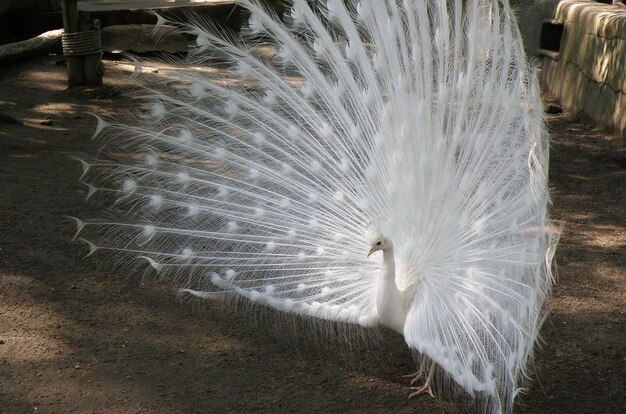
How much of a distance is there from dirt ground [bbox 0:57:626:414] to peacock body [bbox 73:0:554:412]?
0.25 meters

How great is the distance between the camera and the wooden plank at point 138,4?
11.2 metres

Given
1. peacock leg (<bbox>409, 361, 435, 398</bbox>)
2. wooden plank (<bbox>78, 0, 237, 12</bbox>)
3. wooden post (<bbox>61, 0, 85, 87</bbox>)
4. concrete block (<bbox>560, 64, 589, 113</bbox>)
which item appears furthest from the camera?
wooden plank (<bbox>78, 0, 237, 12</bbox>)

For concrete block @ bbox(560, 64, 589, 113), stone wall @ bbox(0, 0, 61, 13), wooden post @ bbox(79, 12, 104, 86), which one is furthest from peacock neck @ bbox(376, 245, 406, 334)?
stone wall @ bbox(0, 0, 61, 13)

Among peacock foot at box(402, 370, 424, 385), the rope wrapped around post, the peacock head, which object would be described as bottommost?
peacock foot at box(402, 370, 424, 385)

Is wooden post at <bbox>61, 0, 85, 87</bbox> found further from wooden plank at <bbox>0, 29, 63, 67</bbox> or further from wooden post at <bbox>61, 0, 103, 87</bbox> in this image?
wooden plank at <bbox>0, 29, 63, 67</bbox>

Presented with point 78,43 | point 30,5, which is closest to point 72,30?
point 78,43

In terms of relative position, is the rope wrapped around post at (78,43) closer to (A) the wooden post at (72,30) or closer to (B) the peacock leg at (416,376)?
(A) the wooden post at (72,30)

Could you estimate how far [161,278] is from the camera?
462 centimetres

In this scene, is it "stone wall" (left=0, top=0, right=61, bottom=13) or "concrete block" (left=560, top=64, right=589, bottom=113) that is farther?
"stone wall" (left=0, top=0, right=61, bottom=13)

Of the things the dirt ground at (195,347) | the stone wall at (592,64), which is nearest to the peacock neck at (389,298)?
the dirt ground at (195,347)

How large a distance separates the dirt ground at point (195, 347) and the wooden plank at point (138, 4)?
5.88m

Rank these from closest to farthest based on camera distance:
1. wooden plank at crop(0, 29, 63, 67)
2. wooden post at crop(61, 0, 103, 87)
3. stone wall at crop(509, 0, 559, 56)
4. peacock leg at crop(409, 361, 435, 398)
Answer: peacock leg at crop(409, 361, 435, 398) → wooden post at crop(61, 0, 103, 87) → wooden plank at crop(0, 29, 63, 67) → stone wall at crop(509, 0, 559, 56)

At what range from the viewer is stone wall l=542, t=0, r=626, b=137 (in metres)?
8.10

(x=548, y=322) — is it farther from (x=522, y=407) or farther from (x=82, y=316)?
(x=82, y=316)
